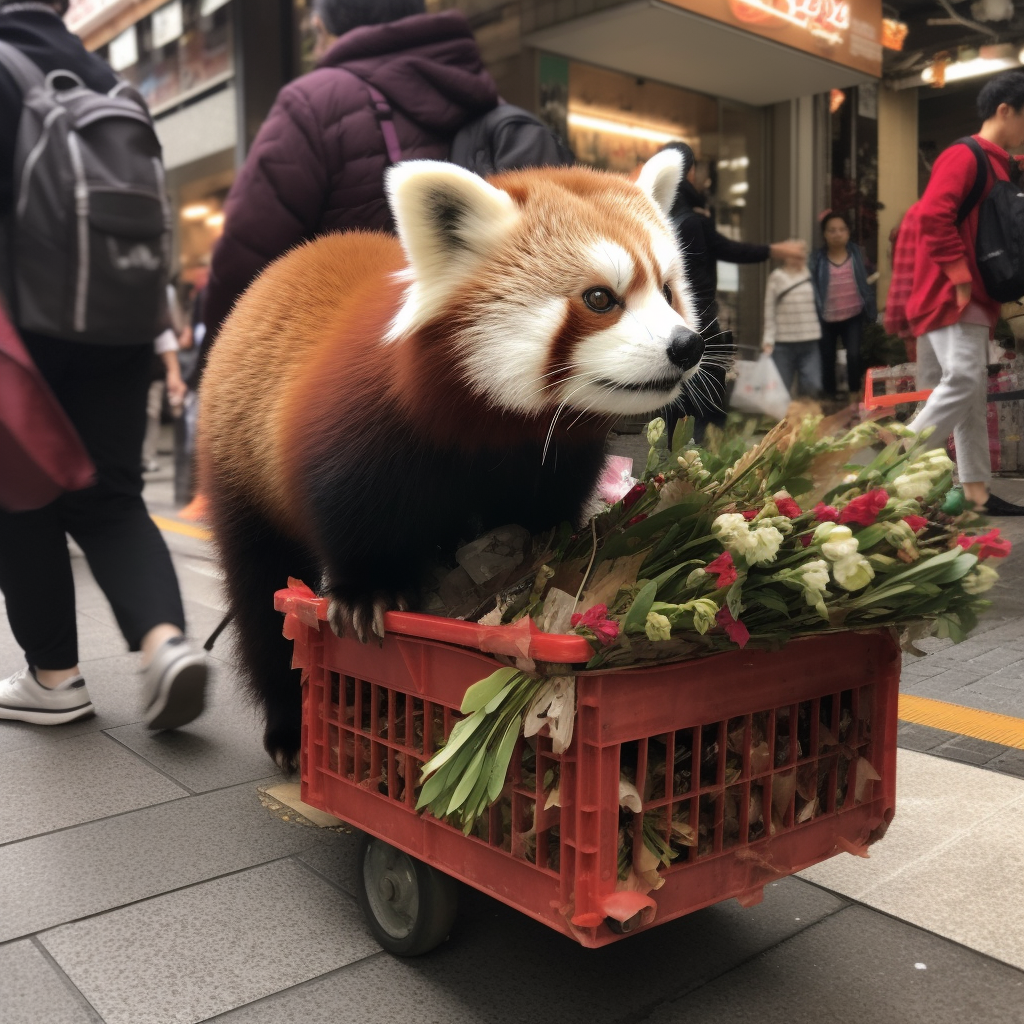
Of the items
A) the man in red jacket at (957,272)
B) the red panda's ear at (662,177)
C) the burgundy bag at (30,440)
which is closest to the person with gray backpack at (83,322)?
the burgundy bag at (30,440)

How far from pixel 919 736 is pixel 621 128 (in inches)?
274

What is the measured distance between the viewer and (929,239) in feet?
15.0

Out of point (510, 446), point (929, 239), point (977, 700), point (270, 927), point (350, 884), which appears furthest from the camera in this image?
point (929, 239)

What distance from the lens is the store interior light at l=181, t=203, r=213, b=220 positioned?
9531mm

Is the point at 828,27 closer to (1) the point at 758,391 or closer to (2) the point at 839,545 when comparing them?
(1) the point at 758,391

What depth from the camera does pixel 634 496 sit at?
73.3 inches

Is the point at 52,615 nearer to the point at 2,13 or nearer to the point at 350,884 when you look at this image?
the point at 350,884

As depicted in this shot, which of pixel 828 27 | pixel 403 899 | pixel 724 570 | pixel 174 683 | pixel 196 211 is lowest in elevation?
pixel 403 899

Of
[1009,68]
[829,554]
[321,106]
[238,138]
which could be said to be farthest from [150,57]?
[829,554]

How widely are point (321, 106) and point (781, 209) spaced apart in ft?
26.8

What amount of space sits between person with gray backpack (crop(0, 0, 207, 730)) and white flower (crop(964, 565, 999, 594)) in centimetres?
189

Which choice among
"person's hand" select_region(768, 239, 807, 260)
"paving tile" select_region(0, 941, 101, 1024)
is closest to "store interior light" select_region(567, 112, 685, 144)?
"person's hand" select_region(768, 239, 807, 260)

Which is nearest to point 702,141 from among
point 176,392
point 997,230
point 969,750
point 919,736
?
point 176,392

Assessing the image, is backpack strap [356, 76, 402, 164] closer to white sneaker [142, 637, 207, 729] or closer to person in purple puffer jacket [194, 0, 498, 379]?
person in purple puffer jacket [194, 0, 498, 379]
